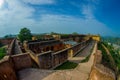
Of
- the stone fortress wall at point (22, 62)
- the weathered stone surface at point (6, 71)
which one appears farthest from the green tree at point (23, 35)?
the weathered stone surface at point (6, 71)

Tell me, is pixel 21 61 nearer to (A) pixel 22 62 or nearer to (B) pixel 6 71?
(A) pixel 22 62

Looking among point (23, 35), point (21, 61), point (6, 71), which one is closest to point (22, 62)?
point (21, 61)

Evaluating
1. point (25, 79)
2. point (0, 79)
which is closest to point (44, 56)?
point (25, 79)

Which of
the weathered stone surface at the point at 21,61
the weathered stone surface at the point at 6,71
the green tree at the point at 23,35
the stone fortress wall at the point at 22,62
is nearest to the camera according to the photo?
the weathered stone surface at the point at 6,71

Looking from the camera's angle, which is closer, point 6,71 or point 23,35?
point 6,71

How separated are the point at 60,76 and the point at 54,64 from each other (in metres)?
4.71

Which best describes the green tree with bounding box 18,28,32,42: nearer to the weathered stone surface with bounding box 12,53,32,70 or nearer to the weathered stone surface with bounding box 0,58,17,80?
the weathered stone surface with bounding box 12,53,32,70

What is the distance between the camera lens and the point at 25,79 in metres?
7.11

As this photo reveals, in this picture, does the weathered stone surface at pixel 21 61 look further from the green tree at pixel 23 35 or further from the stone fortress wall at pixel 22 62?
the green tree at pixel 23 35

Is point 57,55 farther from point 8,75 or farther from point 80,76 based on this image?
point 8,75

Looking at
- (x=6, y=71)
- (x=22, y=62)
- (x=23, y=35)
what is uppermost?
(x=23, y=35)

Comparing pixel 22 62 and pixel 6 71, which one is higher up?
pixel 22 62

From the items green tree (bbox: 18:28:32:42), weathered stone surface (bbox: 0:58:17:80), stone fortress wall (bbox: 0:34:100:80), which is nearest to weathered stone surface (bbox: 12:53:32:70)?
stone fortress wall (bbox: 0:34:100:80)

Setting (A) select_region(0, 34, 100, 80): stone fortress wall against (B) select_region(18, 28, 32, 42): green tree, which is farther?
(B) select_region(18, 28, 32, 42): green tree
